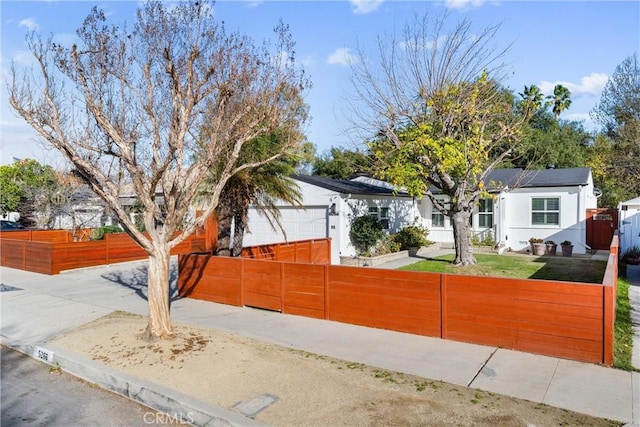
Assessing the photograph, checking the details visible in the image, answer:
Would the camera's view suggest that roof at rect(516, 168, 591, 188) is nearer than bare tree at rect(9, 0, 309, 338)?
No

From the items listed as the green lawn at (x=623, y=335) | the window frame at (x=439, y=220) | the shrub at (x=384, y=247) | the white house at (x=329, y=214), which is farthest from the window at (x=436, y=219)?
the green lawn at (x=623, y=335)

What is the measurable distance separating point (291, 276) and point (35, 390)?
4702 mm

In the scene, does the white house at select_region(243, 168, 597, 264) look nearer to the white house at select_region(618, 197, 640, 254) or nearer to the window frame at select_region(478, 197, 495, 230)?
the window frame at select_region(478, 197, 495, 230)

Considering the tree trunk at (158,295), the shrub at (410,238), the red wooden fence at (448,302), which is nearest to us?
the red wooden fence at (448,302)

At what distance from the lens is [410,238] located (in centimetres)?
1888

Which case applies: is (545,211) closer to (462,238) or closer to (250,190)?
(462,238)

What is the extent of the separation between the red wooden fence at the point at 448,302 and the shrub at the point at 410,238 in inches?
358

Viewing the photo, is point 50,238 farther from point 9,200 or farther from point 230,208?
Result: point 9,200

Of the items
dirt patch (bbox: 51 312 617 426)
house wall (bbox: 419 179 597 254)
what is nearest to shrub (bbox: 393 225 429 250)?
house wall (bbox: 419 179 597 254)

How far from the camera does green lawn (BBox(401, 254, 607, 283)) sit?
13172 millimetres

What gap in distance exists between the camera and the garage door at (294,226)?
17.0 metres

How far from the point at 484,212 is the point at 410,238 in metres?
3.85

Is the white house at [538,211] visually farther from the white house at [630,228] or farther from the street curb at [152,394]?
the street curb at [152,394]

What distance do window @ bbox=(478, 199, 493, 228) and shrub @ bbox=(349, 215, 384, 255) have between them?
5.78m
